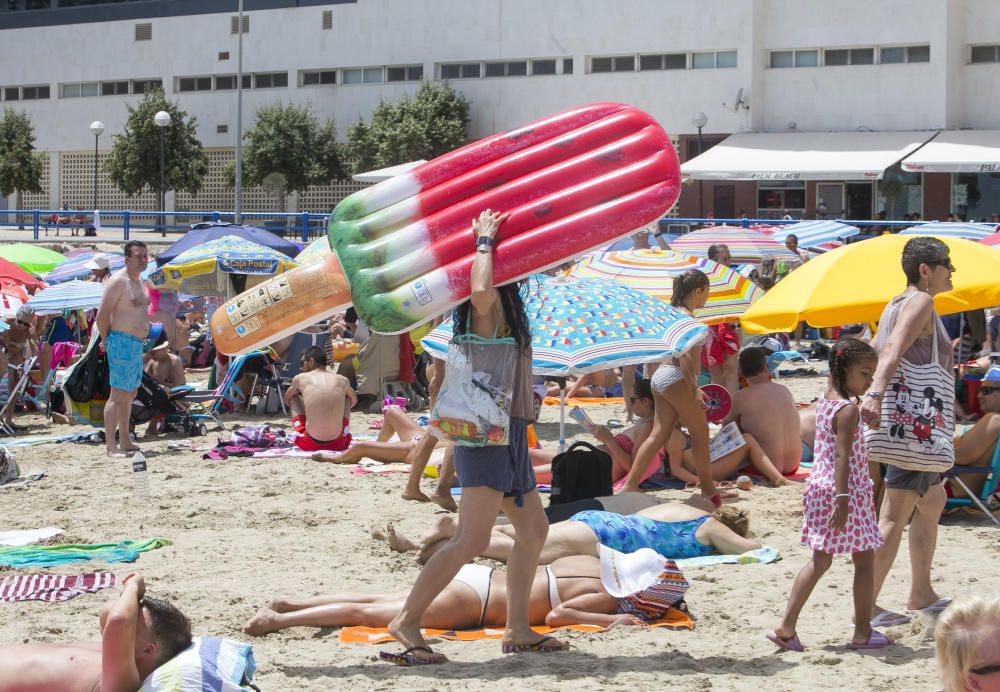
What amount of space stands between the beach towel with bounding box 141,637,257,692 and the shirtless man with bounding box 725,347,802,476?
5.15 m

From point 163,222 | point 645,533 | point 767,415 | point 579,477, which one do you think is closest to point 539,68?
point 163,222

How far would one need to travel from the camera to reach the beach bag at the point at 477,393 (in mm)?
4609

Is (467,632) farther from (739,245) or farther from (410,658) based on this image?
(739,245)

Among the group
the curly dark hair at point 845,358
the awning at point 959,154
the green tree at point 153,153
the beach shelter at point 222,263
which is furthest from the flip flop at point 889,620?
the green tree at point 153,153

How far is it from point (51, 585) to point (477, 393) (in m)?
2.43

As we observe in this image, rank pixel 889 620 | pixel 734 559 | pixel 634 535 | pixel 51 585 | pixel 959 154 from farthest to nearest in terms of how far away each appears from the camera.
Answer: pixel 959 154 → pixel 734 559 → pixel 634 535 → pixel 51 585 → pixel 889 620

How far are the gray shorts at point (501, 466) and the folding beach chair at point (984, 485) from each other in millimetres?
3246

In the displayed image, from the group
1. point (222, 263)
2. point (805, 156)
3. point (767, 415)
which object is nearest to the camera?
point (767, 415)

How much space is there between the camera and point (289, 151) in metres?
41.3

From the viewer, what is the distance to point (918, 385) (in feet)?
17.1

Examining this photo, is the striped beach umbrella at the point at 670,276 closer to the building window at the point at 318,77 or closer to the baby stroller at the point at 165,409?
the baby stroller at the point at 165,409

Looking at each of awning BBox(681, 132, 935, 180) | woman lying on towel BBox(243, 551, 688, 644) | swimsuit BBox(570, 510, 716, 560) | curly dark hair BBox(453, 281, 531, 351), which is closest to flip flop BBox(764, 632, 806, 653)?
woman lying on towel BBox(243, 551, 688, 644)

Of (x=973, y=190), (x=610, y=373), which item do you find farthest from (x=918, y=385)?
(x=973, y=190)

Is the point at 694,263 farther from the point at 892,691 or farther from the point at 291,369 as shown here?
the point at 892,691
